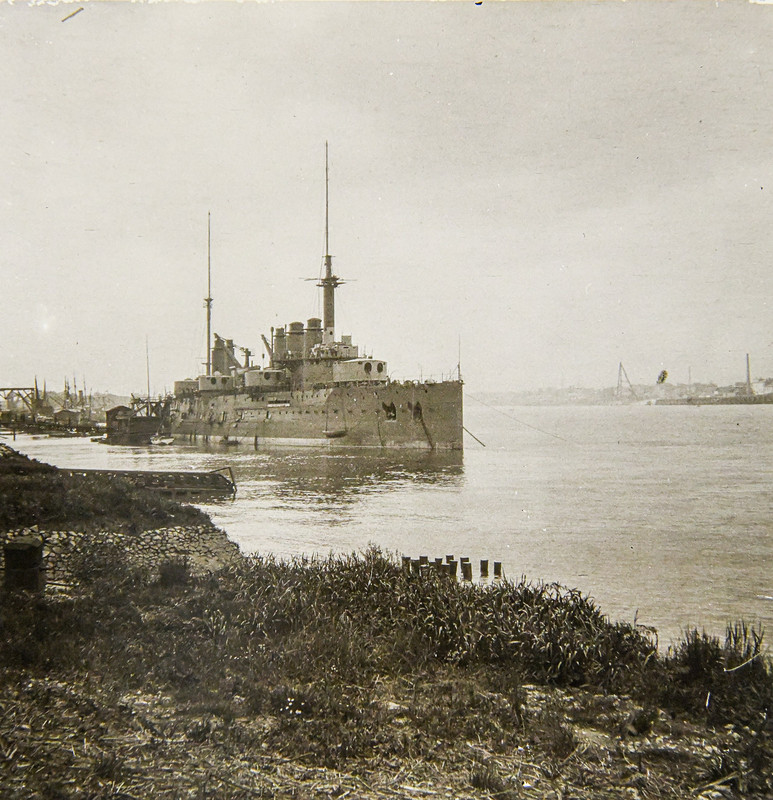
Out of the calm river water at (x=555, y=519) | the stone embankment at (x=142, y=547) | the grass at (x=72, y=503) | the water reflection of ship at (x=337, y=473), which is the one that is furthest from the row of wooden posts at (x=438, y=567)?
the water reflection of ship at (x=337, y=473)

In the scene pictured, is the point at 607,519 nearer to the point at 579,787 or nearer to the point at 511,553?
the point at 511,553

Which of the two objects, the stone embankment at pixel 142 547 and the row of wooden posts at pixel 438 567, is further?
the row of wooden posts at pixel 438 567

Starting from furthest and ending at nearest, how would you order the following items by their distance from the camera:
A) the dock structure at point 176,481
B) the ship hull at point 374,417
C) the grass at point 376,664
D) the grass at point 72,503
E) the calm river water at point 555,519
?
1. the ship hull at point 374,417
2. the dock structure at point 176,481
3. the calm river water at point 555,519
4. the grass at point 72,503
5. the grass at point 376,664

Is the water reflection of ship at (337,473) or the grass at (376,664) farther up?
the grass at (376,664)

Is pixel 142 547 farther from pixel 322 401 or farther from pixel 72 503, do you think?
pixel 322 401

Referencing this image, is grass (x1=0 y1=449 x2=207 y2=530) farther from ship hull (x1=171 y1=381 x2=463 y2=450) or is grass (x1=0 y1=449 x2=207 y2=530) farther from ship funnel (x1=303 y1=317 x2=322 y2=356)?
ship funnel (x1=303 y1=317 x2=322 y2=356)

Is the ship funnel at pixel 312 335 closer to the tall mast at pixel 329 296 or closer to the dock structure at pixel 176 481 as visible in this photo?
the tall mast at pixel 329 296

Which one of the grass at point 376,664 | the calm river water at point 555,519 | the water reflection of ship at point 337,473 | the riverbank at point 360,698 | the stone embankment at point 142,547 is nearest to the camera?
the riverbank at point 360,698

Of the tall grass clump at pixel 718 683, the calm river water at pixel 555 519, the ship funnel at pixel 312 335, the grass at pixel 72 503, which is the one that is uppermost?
the ship funnel at pixel 312 335
